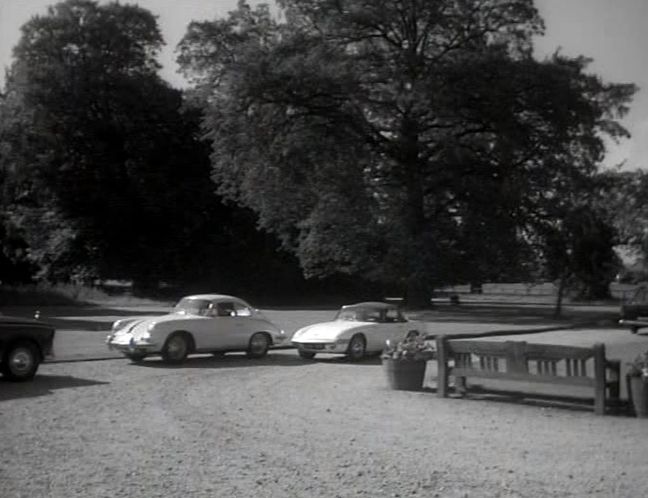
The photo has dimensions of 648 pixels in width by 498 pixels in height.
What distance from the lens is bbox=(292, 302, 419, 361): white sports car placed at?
19.1m

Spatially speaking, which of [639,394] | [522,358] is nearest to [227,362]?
[522,358]

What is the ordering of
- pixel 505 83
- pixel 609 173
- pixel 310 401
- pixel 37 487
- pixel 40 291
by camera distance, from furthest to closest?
pixel 40 291
pixel 609 173
pixel 505 83
pixel 310 401
pixel 37 487

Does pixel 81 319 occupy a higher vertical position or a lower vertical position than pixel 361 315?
lower

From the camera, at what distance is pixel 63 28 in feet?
174

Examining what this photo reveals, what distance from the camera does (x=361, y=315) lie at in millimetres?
20375

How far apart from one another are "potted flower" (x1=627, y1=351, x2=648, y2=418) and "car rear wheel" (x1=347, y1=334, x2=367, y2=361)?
895 cm

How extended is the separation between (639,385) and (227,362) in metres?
10.4

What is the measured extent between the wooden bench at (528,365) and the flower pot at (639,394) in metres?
0.46

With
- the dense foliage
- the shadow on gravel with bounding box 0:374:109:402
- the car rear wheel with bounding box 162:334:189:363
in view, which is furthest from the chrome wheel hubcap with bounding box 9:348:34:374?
the dense foliage

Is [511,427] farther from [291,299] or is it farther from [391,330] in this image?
[291,299]

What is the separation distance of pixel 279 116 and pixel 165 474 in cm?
3502

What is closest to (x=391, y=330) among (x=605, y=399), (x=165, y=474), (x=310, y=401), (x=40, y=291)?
(x=310, y=401)

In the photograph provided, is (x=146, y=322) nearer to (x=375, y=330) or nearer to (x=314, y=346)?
(x=314, y=346)

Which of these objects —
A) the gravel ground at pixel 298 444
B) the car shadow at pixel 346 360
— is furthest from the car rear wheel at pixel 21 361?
the car shadow at pixel 346 360
